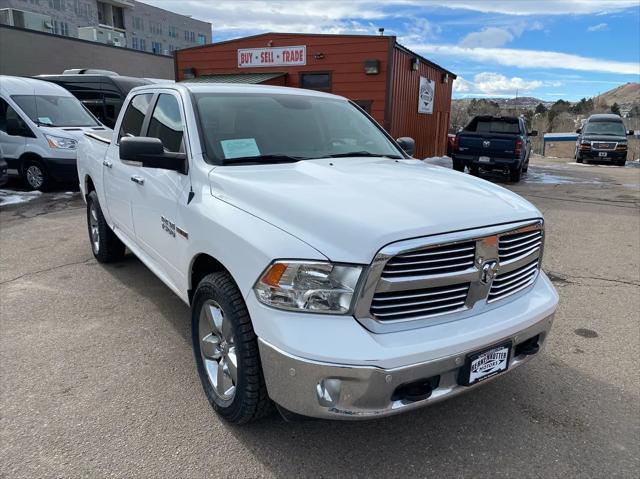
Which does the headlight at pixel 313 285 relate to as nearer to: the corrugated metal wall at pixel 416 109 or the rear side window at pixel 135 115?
the rear side window at pixel 135 115

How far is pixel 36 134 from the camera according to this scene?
32.4 feet

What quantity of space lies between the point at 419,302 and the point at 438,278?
14cm

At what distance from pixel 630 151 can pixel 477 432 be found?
28560mm

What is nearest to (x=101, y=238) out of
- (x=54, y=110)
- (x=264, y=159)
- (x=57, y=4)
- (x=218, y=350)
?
(x=264, y=159)

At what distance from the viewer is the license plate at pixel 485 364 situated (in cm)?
227

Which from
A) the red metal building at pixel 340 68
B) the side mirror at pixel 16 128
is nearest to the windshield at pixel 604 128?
the red metal building at pixel 340 68

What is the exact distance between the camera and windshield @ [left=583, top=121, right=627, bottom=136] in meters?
21.5

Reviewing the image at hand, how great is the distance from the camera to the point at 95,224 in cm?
549

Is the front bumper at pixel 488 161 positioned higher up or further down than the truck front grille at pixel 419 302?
further down

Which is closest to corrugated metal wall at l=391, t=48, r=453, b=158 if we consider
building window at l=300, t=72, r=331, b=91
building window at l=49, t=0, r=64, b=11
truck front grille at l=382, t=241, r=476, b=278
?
building window at l=300, t=72, r=331, b=91

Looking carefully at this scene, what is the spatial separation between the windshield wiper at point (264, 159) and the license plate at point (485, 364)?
1.65 metres

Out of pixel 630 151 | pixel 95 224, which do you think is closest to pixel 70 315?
pixel 95 224

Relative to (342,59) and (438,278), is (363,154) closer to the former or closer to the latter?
(438,278)

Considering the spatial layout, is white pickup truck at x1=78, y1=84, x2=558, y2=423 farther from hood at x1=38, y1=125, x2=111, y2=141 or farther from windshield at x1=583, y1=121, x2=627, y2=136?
windshield at x1=583, y1=121, x2=627, y2=136
